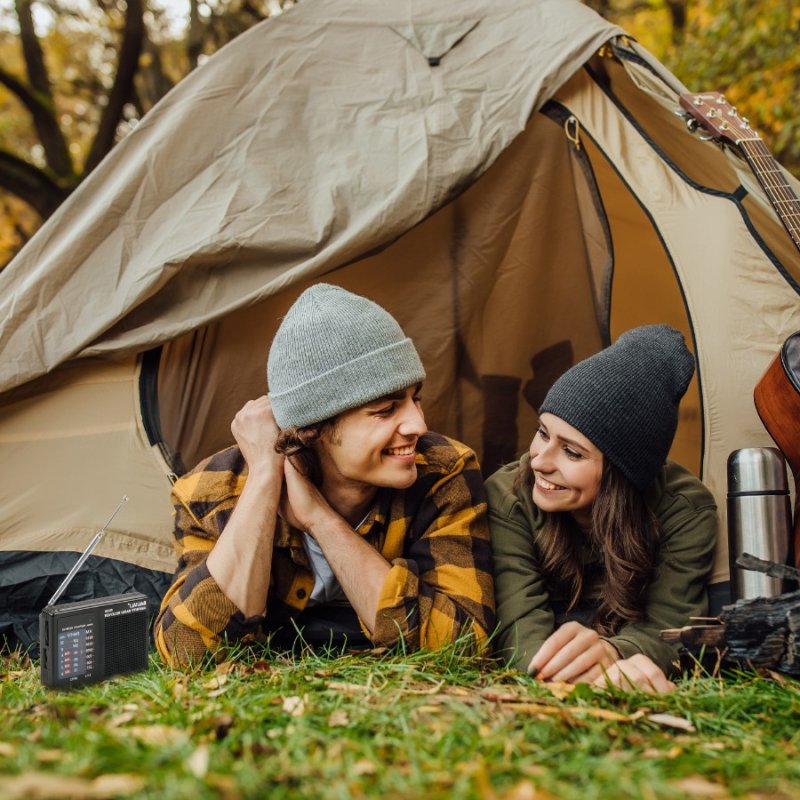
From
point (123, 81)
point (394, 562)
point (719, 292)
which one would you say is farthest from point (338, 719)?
point (123, 81)

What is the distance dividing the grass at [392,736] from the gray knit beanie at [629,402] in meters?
0.59

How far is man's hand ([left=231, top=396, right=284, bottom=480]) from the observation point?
2455 millimetres

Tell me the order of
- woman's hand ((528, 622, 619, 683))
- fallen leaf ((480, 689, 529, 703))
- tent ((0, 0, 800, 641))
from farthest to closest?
tent ((0, 0, 800, 641))
woman's hand ((528, 622, 619, 683))
fallen leaf ((480, 689, 529, 703))

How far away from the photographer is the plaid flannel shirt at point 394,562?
7.64 ft

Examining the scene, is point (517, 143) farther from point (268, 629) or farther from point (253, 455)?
point (268, 629)

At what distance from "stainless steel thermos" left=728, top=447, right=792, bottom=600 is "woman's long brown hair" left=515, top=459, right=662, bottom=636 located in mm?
220

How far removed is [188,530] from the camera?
2.58m

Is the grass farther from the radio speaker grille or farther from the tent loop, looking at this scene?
the tent loop

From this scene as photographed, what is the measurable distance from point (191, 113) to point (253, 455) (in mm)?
1301

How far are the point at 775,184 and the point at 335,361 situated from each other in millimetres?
1517

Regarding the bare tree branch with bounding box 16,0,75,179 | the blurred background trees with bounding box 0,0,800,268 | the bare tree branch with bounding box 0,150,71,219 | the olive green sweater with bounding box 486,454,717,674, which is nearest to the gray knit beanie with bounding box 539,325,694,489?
the olive green sweater with bounding box 486,454,717,674

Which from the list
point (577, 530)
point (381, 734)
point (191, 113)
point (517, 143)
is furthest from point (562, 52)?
point (381, 734)

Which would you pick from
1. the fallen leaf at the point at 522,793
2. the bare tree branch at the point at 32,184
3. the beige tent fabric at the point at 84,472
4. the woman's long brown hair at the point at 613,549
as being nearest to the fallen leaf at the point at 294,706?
the fallen leaf at the point at 522,793

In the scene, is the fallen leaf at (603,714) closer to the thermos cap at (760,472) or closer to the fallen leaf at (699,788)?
the fallen leaf at (699,788)
